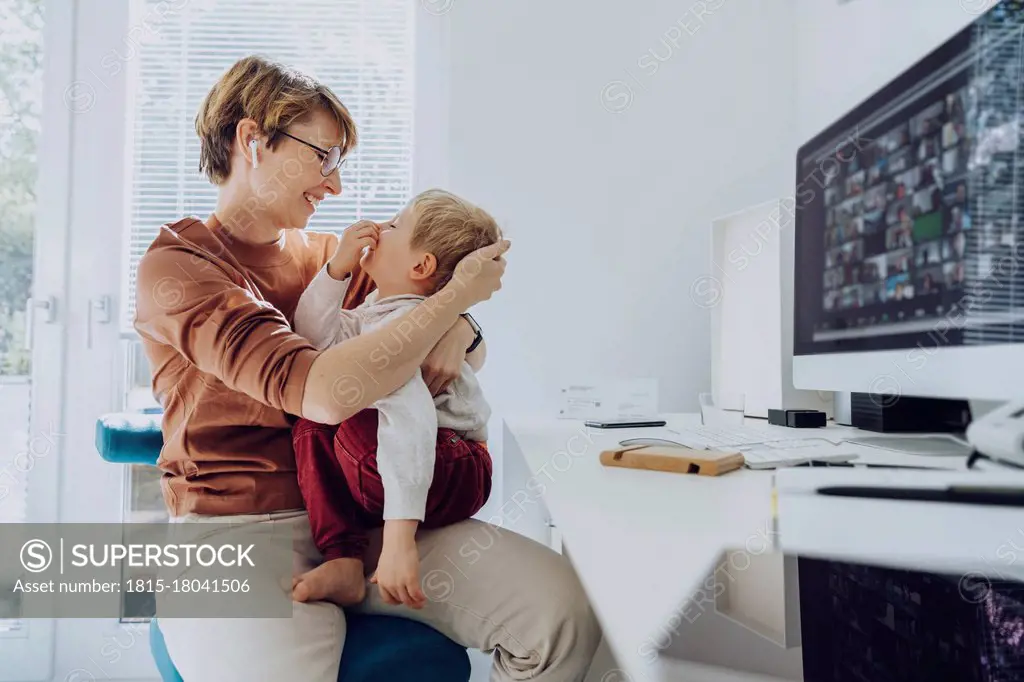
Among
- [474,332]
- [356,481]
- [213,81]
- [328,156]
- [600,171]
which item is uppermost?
[213,81]

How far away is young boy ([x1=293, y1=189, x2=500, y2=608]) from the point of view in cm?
106

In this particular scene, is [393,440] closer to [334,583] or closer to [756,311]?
[334,583]

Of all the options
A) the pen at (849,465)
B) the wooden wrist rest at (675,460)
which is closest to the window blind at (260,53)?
the wooden wrist rest at (675,460)

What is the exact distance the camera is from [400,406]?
3.62 feet

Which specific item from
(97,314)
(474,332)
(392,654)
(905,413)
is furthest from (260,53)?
(905,413)

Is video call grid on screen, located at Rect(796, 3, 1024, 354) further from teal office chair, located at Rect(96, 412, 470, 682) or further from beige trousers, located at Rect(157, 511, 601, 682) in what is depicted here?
teal office chair, located at Rect(96, 412, 470, 682)

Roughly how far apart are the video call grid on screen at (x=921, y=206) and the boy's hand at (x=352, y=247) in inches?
31.9

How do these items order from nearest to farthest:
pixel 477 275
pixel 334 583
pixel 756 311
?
pixel 334 583 → pixel 477 275 → pixel 756 311

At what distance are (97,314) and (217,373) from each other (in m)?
1.33

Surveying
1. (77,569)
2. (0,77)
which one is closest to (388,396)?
(77,569)

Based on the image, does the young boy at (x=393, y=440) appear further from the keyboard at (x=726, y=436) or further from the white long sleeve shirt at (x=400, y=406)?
the keyboard at (x=726, y=436)

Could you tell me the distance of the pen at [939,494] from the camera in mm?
711

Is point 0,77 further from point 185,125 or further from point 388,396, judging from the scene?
point 388,396

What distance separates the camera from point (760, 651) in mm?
489
